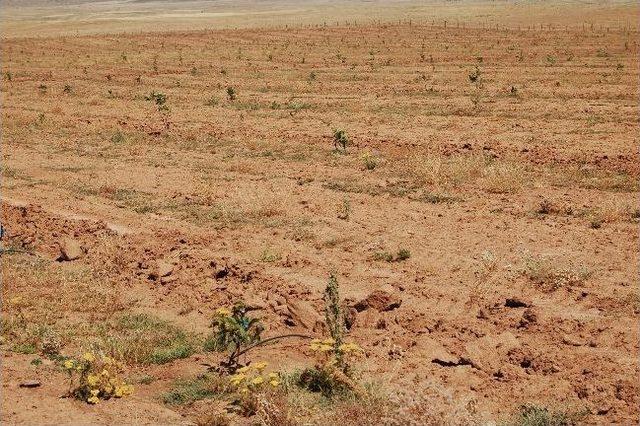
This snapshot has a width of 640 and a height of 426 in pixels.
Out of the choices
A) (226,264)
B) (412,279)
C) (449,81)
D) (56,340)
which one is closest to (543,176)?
(412,279)

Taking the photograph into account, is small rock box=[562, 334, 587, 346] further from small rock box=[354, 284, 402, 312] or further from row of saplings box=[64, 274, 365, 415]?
row of saplings box=[64, 274, 365, 415]

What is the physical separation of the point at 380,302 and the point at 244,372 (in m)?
2.24

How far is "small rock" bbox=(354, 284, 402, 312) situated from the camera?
862cm

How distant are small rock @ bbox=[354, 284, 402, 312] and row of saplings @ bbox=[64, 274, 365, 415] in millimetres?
895

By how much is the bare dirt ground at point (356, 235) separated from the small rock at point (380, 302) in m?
0.05

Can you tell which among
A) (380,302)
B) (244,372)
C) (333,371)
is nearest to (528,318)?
(380,302)

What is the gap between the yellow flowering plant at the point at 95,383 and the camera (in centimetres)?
672

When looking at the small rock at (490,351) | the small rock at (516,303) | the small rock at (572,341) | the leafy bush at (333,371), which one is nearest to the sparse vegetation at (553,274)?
the small rock at (516,303)

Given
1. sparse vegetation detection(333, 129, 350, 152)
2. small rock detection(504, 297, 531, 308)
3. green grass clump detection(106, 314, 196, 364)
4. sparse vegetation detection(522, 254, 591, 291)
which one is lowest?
green grass clump detection(106, 314, 196, 364)

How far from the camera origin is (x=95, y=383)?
22.2ft

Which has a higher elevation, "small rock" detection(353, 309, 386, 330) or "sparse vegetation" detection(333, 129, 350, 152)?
"sparse vegetation" detection(333, 129, 350, 152)

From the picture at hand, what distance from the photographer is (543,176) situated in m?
14.4

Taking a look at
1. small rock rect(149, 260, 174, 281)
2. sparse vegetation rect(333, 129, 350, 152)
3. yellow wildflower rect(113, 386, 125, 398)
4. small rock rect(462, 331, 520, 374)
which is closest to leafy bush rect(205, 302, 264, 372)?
yellow wildflower rect(113, 386, 125, 398)

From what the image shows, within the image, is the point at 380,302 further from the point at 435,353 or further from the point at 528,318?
the point at 528,318
